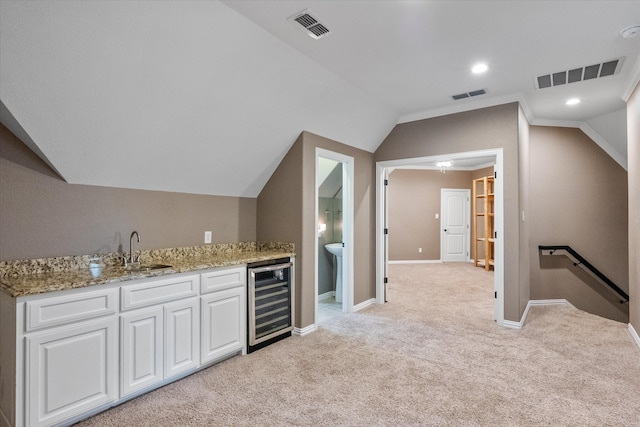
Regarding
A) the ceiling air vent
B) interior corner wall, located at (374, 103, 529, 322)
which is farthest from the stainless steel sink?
interior corner wall, located at (374, 103, 529, 322)

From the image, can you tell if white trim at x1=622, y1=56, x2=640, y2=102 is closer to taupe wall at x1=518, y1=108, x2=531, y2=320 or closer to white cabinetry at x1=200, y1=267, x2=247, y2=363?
taupe wall at x1=518, y1=108, x2=531, y2=320

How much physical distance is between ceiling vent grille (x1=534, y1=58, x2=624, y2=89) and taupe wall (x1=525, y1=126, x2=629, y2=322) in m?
1.51

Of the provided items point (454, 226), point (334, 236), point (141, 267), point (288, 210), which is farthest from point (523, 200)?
point (454, 226)

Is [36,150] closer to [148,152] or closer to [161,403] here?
[148,152]

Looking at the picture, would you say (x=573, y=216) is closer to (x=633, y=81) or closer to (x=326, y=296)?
(x=633, y=81)

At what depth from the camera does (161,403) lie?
225cm

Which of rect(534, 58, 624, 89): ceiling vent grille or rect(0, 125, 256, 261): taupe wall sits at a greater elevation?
rect(534, 58, 624, 89): ceiling vent grille

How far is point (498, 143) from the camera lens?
152 inches

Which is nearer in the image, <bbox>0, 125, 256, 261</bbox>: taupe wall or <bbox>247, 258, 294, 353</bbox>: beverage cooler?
<bbox>0, 125, 256, 261</bbox>: taupe wall

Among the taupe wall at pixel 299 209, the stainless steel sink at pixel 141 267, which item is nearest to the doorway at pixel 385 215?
the taupe wall at pixel 299 209

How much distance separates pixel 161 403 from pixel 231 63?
2.51 m

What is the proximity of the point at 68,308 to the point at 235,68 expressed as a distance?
200cm

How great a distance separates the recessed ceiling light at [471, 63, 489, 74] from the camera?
3.07 m

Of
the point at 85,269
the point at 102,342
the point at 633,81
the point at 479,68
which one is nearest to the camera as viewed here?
the point at 102,342
